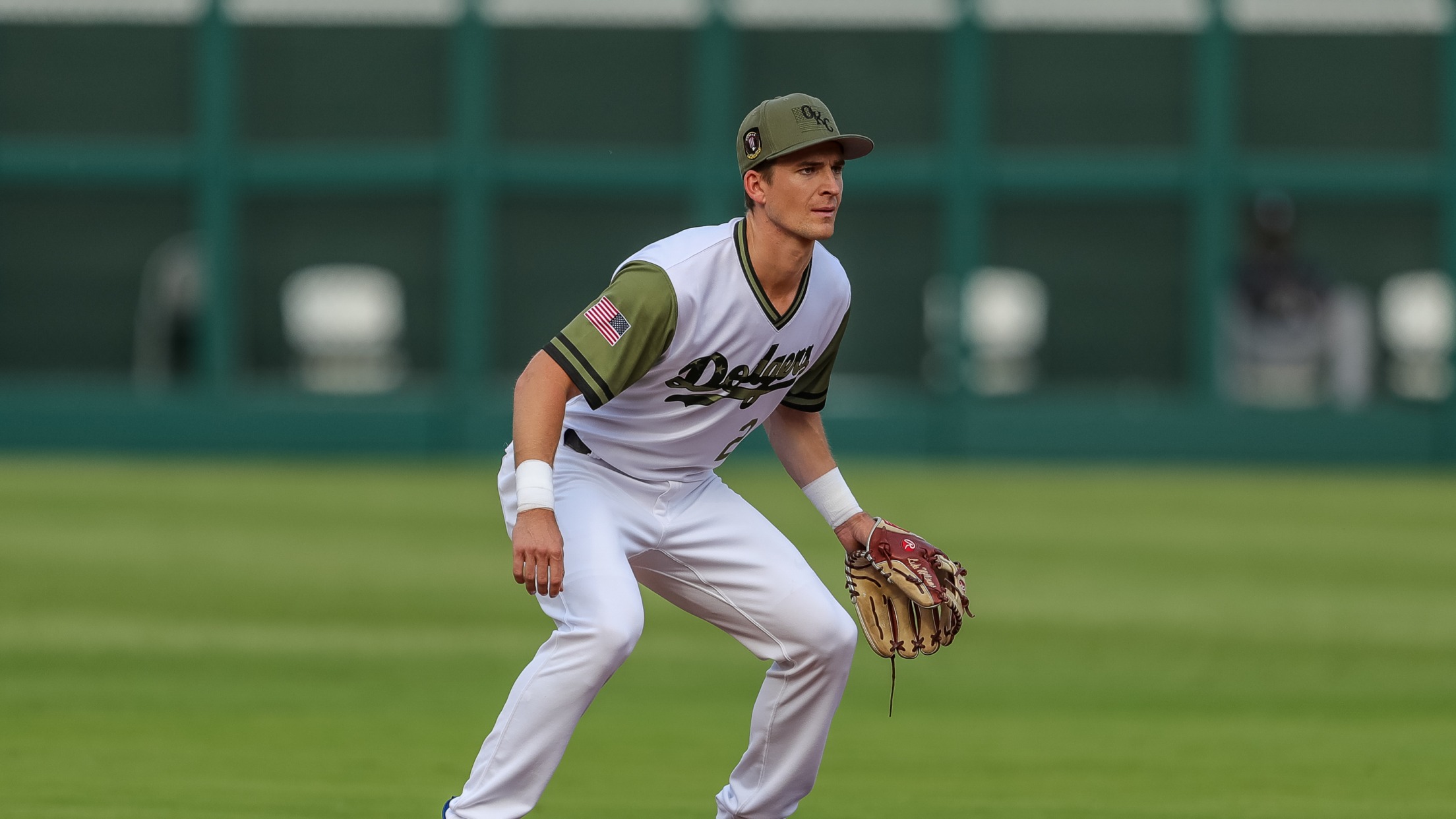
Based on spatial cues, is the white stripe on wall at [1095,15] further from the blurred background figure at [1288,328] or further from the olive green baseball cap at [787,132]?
the olive green baseball cap at [787,132]

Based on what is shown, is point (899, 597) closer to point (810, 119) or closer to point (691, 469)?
point (691, 469)

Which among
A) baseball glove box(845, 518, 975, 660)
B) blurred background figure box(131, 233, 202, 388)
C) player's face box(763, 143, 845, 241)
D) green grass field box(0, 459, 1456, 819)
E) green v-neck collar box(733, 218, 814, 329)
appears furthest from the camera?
blurred background figure box(131, 233, 202, 388)

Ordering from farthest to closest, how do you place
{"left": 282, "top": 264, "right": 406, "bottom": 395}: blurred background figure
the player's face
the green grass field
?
{"left": 282, "top": 264, "right": 406, "bottom": 395}: blurred background figure, the green grass field, the player's face

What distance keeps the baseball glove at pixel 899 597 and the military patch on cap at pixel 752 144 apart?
1144 mm

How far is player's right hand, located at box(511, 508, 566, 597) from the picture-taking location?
17.5 feet

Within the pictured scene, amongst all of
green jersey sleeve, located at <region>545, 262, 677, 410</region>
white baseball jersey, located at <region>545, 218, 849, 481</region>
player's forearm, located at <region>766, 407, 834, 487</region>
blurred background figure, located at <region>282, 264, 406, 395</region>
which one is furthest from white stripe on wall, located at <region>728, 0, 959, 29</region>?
green jersey sleeve, located at <region>545, 262, 677, 410</region>

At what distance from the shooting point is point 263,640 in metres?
10.4

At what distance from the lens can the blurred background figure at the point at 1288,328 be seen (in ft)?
68.5

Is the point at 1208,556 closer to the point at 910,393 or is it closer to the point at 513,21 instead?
the point at 910,393

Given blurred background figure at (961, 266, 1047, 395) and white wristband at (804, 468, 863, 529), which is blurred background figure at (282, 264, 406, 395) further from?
white wristband at (804, 468, 863, 529)

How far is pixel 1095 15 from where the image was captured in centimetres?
2098

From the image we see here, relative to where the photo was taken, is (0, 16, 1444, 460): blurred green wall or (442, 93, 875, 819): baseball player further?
(0, 16, 1444, 460): blurred green wall

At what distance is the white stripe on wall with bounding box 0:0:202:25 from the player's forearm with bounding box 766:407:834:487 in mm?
15576

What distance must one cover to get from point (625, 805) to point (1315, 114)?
53.2ft
